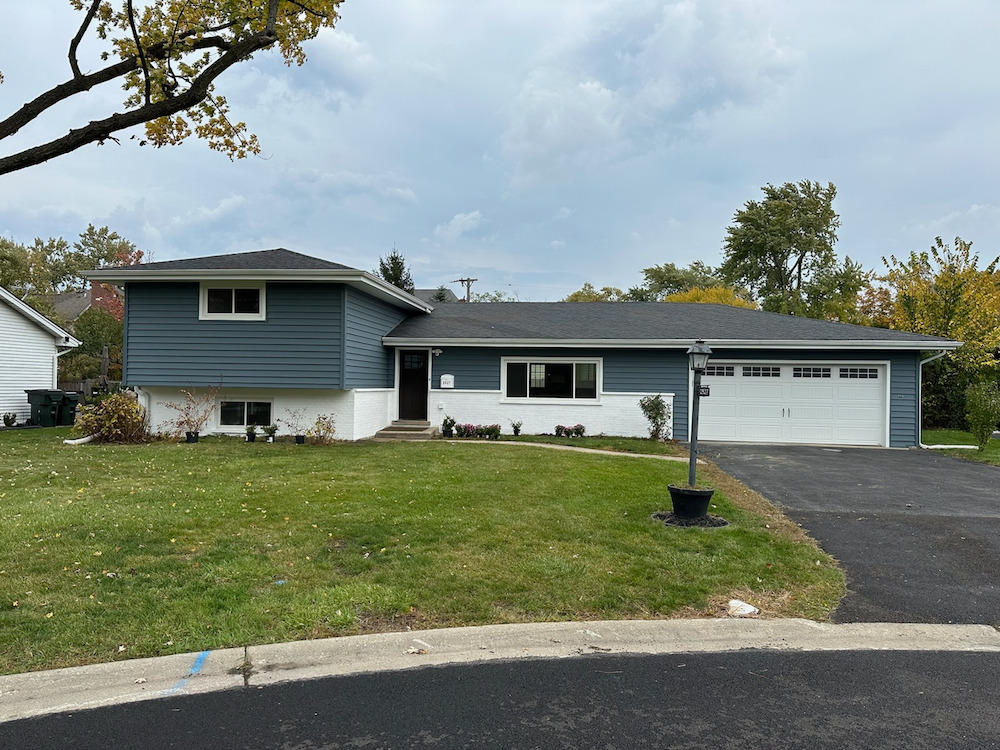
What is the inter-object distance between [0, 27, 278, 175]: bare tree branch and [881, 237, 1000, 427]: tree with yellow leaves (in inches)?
787

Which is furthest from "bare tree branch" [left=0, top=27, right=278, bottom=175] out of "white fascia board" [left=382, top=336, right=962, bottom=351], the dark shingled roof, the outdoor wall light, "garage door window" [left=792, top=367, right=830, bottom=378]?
"garage door window" [left=792, top=367, right=830, bottom=378]

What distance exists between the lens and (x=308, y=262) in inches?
521

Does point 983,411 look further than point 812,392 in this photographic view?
No

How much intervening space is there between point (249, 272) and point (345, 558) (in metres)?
9.23

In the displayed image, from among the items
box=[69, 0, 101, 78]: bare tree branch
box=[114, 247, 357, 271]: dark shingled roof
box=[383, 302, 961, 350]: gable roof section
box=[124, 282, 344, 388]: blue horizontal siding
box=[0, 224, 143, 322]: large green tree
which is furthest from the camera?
box=[0, 224, 143, 322]: large green tree

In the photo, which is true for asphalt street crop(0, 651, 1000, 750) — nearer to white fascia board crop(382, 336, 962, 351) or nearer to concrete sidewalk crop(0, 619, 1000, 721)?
concrete sidewalk crop(0, 619, 1000, 721)

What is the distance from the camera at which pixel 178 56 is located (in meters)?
6.51

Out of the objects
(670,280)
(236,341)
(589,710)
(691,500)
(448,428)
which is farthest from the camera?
(670,280)

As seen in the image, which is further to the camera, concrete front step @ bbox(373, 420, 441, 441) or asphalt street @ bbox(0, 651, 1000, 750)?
concrete front step @ bbox(373, 420, 441, 441)

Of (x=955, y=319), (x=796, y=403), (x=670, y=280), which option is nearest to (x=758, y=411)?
(x=796, y=403)

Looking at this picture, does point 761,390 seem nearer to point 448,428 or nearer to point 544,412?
point 544,412

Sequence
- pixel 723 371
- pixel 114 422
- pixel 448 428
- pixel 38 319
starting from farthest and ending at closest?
pixel 38 319 → pixel 723 371 → pixel 448 428 → pixel 114 422

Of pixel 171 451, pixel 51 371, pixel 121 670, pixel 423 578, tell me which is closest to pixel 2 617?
pixel 121 670

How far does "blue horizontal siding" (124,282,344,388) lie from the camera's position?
12.9 meters
